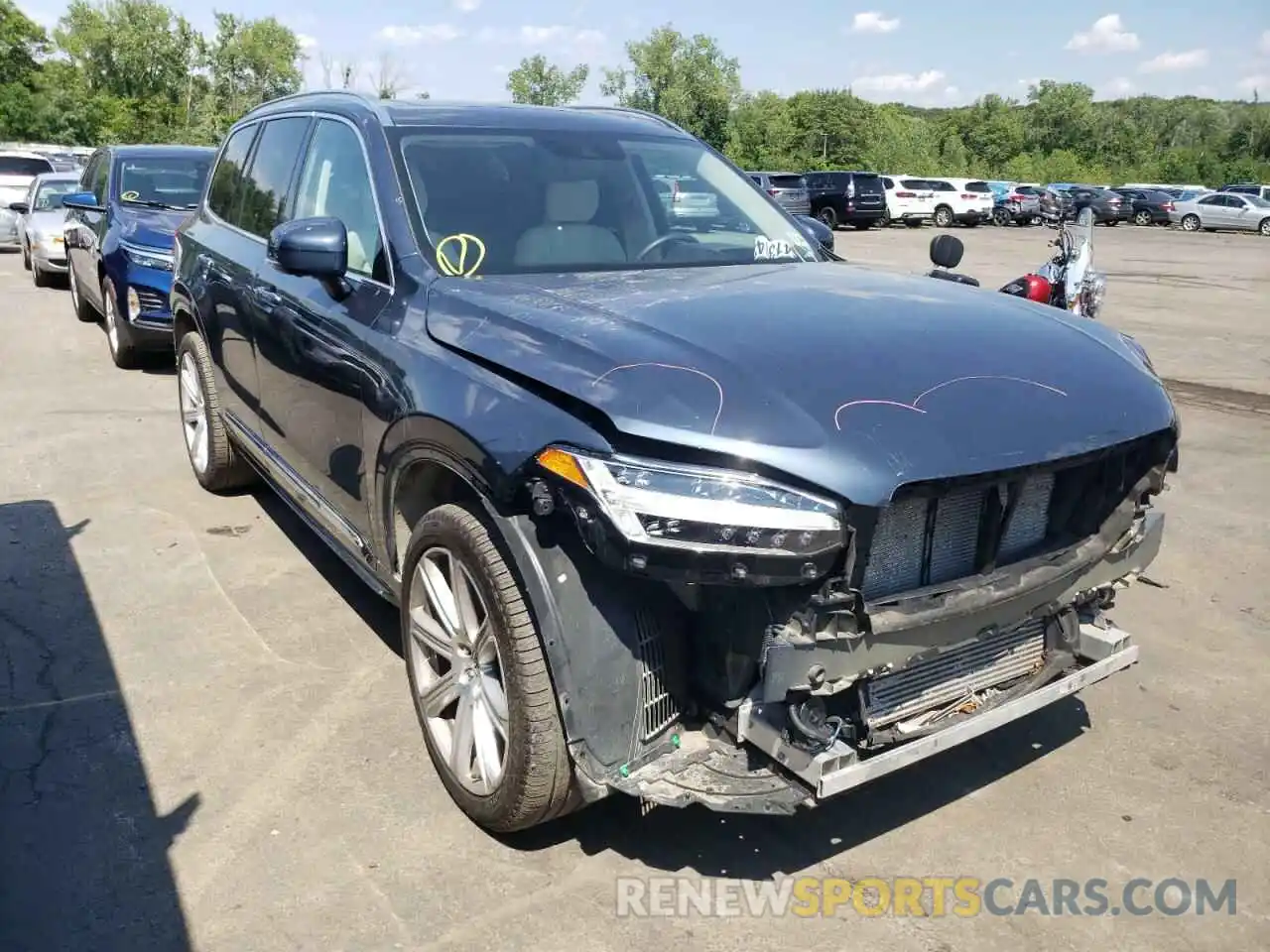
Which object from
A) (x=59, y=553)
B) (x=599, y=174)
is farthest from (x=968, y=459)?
(x=59, y=553)

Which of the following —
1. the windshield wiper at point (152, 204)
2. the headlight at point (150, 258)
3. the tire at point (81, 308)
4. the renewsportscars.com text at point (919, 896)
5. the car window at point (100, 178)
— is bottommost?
the renewsportscars.com text at point (919, 896)

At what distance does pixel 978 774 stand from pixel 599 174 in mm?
2456

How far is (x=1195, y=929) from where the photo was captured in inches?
107

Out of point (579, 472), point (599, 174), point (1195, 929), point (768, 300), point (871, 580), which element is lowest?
point (1195, 929)

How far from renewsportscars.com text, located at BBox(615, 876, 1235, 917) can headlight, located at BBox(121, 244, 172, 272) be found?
7.41 meters

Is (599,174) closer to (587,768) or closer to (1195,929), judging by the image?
(587,768)

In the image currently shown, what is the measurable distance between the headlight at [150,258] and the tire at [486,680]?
650 centimetres

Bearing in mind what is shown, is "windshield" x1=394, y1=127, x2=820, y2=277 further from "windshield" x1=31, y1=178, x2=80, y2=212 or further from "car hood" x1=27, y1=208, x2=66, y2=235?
"windshield" x1=31, y1=178, x2=80, y2=212

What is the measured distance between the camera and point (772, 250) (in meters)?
4.16

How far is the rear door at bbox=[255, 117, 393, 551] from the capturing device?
3500 mm

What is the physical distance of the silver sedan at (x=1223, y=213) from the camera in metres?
39.2

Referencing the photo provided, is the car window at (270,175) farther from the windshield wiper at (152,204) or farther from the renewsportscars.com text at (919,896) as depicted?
the windshield wiper at (152,204)

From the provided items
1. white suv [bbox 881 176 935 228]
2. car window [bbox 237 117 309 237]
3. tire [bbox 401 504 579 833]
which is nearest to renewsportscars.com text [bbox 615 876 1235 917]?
tire [bbox 401 504 579 833]

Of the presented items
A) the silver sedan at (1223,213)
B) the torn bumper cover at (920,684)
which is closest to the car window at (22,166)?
the torn bumper cover at (920,684)
